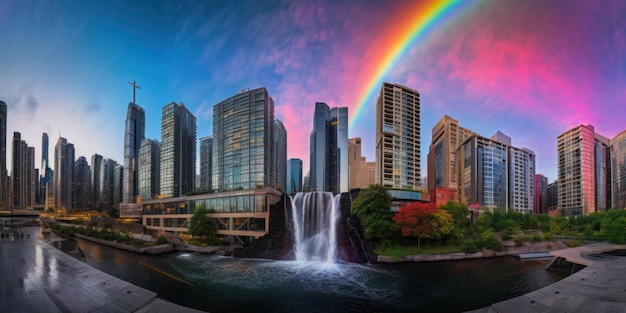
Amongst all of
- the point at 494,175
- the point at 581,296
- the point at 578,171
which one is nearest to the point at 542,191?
the point at 578,171

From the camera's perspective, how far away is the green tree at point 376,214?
31156 millimetres

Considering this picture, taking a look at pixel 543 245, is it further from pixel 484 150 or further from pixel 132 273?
pixel 484 150

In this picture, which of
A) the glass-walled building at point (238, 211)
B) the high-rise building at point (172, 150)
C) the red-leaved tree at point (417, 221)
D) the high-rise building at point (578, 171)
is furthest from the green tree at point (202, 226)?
the high-rise building at point (578, 171)

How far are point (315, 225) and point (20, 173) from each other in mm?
202254

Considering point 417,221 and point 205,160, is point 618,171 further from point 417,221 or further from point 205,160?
point 205,160

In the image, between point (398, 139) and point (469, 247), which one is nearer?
point (469, 247)

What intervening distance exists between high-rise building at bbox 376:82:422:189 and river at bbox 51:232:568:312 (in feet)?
199

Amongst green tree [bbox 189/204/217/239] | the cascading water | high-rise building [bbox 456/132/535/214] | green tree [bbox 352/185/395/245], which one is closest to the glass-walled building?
green tree [bbox 189/204/217/239]

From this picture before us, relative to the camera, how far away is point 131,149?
161 metres

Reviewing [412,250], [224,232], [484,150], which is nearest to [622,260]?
[412,250]

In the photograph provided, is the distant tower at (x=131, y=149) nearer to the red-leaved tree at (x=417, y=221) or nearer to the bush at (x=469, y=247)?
the red-leaved tree at (x=417, y=221)

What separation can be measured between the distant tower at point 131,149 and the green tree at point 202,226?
141889mm

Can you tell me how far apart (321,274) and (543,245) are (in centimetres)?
3007

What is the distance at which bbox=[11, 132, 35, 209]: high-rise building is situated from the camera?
13538 cm
